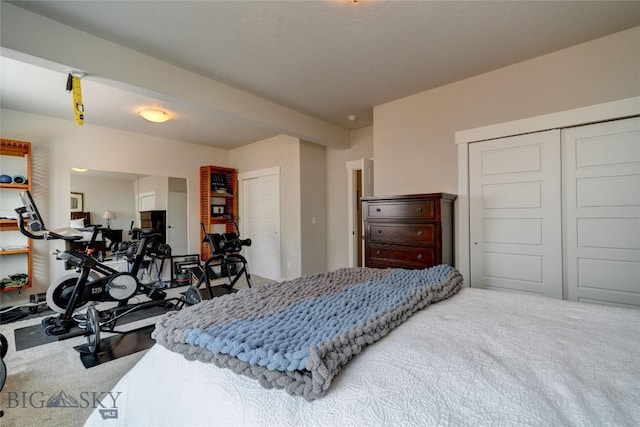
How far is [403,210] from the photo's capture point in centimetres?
284

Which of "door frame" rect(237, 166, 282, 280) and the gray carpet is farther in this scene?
"door frame" rect(237, 166, 282, 280)

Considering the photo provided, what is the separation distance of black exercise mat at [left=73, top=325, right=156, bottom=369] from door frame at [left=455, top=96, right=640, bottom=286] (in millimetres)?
3142

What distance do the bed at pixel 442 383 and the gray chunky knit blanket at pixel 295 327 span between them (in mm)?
31

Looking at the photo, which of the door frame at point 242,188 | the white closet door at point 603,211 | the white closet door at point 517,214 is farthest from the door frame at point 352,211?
the white closet door at point 603,211

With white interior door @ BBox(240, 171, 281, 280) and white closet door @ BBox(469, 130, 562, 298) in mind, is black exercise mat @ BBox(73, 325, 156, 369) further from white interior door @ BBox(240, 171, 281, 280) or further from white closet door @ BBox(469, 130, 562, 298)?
white closet door @ BBox(469, 130, 562, 298)

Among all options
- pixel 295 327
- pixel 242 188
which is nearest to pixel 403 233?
pixel 295 327

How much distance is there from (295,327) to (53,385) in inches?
87.6

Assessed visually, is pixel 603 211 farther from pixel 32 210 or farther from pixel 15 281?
pixel 15 281

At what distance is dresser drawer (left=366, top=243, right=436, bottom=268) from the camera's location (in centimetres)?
271

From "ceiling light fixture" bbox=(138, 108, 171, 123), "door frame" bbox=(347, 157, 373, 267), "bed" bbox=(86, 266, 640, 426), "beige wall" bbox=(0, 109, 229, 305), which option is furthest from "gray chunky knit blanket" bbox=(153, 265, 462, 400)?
"beige wall" bbox=(0, 109, 229, 305)

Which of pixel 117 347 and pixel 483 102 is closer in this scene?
pixel 117 347

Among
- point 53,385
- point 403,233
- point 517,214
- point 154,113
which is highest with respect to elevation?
point 154,113

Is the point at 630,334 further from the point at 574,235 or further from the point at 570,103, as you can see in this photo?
the point at 570,103

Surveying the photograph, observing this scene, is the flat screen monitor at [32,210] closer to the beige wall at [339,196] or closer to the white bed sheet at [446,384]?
the white bed sheet at [446,384]
